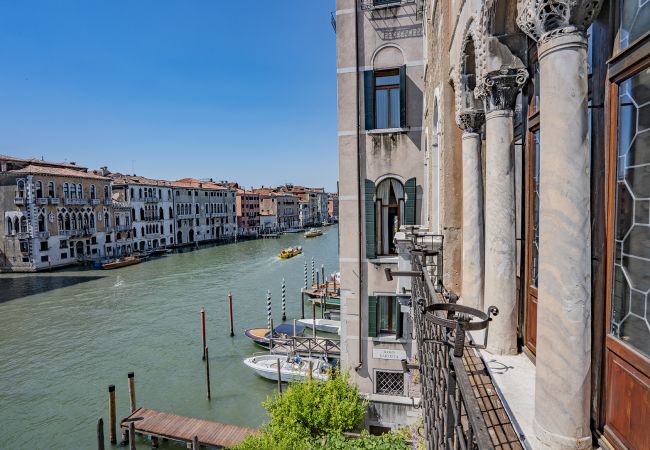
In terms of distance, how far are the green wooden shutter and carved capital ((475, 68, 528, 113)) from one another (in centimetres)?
634

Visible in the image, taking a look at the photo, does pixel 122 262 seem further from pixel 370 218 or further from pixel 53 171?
pixel 370 218

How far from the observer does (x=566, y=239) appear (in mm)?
1983

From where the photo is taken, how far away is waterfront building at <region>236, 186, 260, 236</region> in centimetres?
6706

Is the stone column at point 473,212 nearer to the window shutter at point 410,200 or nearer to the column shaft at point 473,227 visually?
the column shaft at point 473,227

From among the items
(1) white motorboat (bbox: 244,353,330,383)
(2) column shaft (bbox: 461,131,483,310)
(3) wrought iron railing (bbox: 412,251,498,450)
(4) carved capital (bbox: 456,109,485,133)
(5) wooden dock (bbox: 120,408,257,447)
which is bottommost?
(5) wooden dock (bbox: 120,408,257,447)

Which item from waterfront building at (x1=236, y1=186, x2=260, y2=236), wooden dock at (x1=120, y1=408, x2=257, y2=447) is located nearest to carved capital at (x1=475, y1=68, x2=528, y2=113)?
wooden dock at (x1=120, y1=408, x2=257, y2=447)

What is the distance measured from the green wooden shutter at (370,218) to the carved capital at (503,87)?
20.8 feet

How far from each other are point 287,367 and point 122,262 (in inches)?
1153

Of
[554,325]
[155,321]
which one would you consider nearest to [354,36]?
[554,325]

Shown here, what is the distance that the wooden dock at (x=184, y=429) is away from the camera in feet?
34.1

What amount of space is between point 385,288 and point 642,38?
8.49 meters

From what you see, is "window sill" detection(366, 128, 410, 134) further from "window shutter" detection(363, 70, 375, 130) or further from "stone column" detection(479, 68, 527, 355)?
"stone column" detection(479, 68, 527, 355)

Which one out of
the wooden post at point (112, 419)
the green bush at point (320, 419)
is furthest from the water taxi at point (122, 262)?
the green bush at point (320, 419)

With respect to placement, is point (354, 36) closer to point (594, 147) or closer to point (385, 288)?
point (385, 288)
